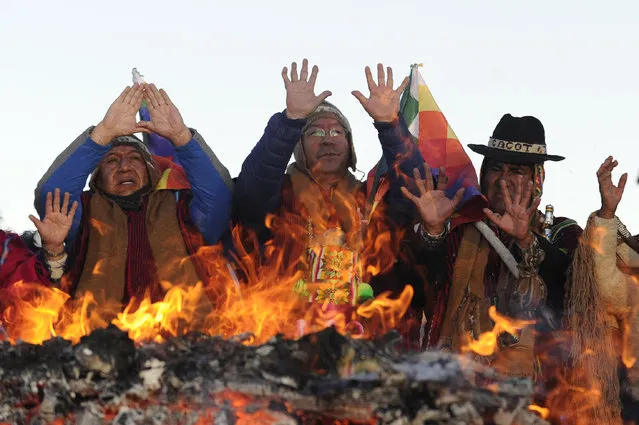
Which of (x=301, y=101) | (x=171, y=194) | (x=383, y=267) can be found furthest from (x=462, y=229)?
(x=171, y=194)

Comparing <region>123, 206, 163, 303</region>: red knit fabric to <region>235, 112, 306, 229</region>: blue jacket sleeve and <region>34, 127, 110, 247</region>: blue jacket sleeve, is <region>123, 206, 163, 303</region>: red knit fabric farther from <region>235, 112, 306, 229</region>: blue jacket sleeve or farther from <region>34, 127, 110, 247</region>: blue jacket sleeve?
<region>235, 112, 306, 229</region>: blue jacket sleeve

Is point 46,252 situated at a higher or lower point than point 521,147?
lower

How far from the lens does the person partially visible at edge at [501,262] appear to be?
6.74 m

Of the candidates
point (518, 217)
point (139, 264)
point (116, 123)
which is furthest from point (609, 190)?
point (116, 123)

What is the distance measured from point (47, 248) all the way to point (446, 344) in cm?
269

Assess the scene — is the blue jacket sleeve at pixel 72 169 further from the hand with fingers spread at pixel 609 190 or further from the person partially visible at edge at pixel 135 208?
the hand with fingers spread at pixel 609 190

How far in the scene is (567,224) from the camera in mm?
7219

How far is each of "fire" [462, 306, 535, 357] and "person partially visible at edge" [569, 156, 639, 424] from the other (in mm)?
345

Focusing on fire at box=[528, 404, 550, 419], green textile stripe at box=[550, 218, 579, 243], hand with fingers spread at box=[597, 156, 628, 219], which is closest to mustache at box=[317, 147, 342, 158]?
green textile stripe at box=[550, 218, 579, 243]

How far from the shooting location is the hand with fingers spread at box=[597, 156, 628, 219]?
651 cm

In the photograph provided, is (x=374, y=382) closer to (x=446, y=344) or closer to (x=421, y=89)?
→ (x=446, y=344)

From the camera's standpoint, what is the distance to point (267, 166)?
6.87 meters

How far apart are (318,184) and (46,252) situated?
1937 mm

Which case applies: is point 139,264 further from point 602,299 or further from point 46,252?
point 602,299
